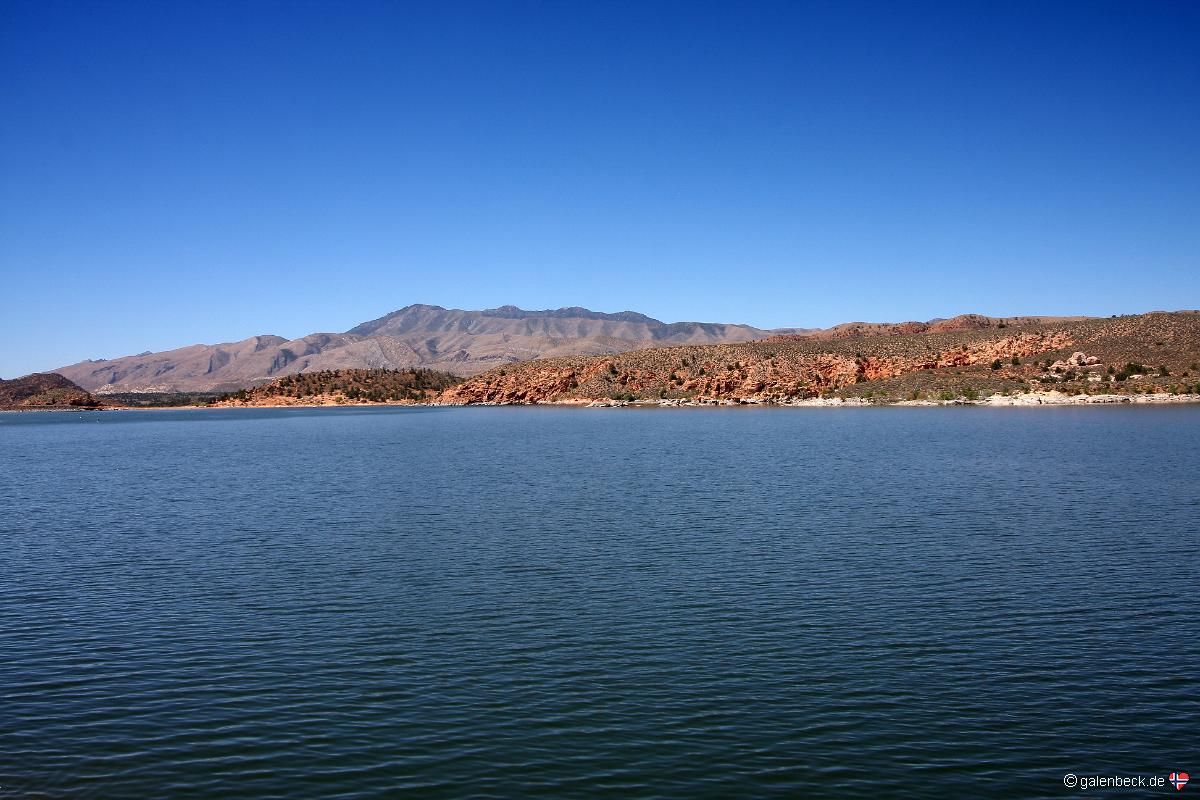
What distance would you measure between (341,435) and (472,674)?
222ft

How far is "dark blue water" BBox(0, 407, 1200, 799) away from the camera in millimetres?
10867

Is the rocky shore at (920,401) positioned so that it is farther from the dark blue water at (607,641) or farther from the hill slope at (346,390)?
the dark blue water at (607,641)

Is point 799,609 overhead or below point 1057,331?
below

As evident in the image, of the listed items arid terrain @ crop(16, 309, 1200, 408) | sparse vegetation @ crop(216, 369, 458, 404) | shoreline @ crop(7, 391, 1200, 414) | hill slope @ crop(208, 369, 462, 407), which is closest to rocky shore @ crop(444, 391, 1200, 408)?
→ shoreline @ crop(7, 391, 1200, 414)

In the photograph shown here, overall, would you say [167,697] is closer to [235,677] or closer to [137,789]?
[235,677]

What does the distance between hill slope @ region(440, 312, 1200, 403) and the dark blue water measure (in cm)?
7705

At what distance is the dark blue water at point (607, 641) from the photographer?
10.9 meters

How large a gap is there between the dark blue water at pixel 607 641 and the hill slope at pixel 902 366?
253 ft

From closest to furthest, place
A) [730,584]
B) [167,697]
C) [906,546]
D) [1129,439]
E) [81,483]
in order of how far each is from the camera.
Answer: [167,697] < [730,584] < [906,546] < [81,483] < [1129,439]

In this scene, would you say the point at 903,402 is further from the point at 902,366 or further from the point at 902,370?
the point at 902,366

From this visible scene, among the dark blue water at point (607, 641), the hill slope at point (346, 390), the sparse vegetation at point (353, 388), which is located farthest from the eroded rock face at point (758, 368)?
the dark blue water at point (607, 641)

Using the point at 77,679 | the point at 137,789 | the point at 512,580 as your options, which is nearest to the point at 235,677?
the point at 77,679

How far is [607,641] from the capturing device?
601 inches

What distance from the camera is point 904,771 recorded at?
1055 centimetres
